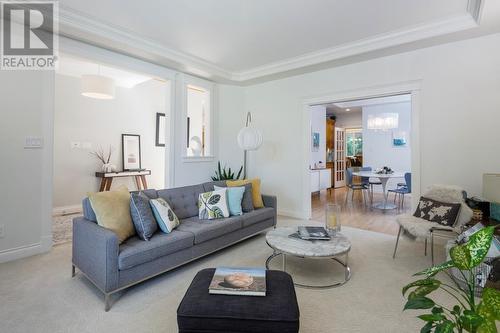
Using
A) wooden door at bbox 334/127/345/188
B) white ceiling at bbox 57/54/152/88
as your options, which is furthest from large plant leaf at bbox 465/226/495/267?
wooden door at bbox 334/127/345/188

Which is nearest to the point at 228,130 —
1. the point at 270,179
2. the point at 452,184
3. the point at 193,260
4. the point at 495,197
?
the point at 270,179

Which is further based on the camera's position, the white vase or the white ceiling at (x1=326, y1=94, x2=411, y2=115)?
the white ceiling at (x1=326, y1=94, x2=411, y2=115)

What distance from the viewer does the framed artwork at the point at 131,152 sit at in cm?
585

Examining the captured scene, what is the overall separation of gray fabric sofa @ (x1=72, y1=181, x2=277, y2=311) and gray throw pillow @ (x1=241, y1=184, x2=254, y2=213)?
132 mm

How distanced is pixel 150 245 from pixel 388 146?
7709 millimetres

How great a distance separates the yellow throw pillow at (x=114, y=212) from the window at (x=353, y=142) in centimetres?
902

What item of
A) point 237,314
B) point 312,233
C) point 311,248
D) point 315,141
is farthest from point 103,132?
point 315,141

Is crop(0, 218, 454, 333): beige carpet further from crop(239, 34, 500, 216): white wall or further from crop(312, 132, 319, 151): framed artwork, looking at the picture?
crop(312, 132, 319, 151): framed artwork

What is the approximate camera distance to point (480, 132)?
3.16 m

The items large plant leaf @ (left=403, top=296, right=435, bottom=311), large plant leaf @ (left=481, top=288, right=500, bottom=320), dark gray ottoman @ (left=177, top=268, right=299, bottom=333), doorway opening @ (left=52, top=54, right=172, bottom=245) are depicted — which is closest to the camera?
large plant leaf @ (left=481, top=288, right=500, bottom=320)

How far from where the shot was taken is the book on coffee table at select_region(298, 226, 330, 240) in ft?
8.17

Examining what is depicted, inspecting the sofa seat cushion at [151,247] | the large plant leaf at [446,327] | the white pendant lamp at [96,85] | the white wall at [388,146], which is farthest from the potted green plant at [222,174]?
the white wall at [388,146]

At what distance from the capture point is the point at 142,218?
7.81 ft

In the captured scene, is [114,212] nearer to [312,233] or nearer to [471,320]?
[312,233]
